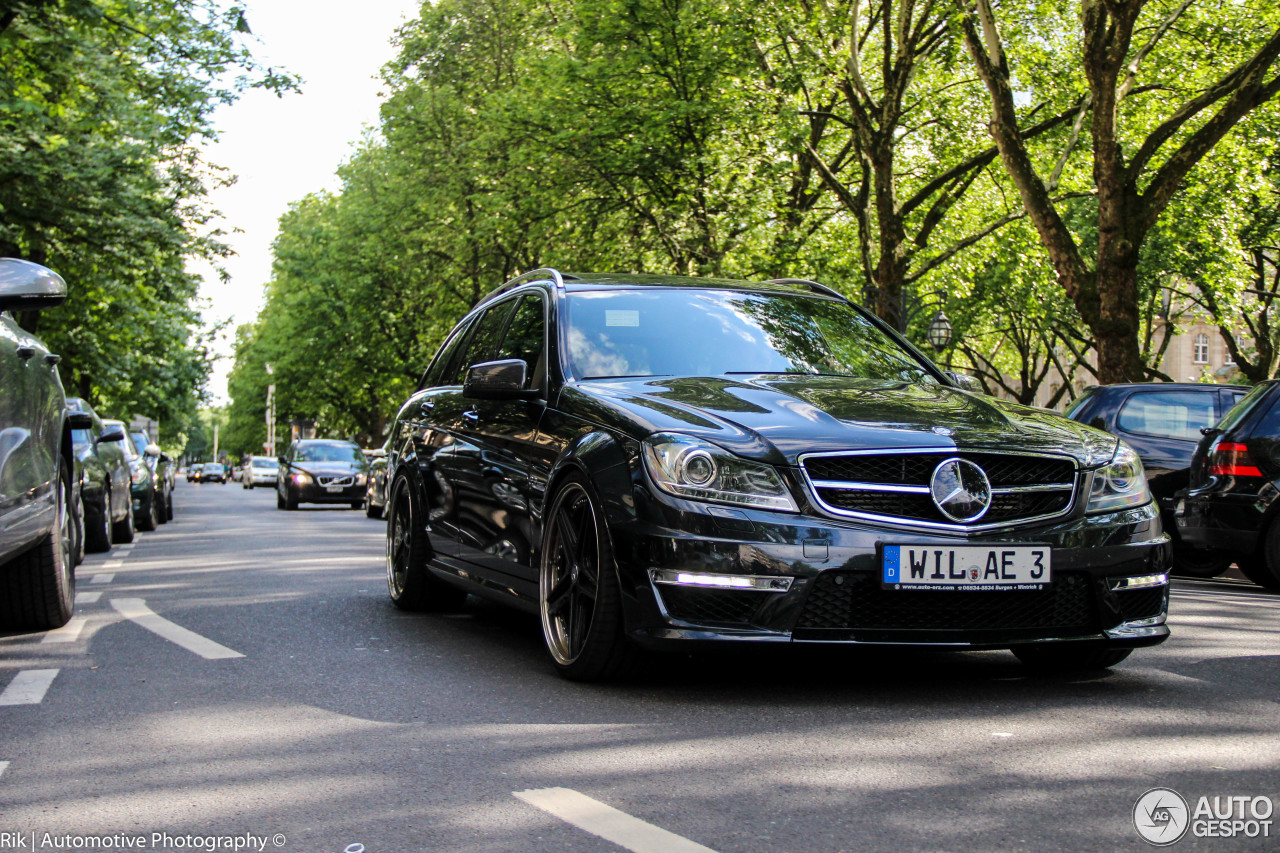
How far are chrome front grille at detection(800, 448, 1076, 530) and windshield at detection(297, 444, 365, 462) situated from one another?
86.4ft

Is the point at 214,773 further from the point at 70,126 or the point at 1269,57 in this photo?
the point at 70,126

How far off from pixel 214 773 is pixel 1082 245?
33.7m

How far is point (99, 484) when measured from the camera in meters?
14.4

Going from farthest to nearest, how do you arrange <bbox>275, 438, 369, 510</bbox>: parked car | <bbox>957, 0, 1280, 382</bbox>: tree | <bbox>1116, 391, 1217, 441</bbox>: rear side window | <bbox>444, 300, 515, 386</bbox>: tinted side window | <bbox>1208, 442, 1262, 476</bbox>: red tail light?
<bbox>275, 438, 369, 510</bbox>: parked car
<bbox>957, 0, 1280, 382</bbox>: tree
<bbox>1116, 391, 1217, 441</bbox>: rear side window
<bbox>1208, 442, 1262, 476</bbox>: red tail light
<bbox>444, 300, 515, 386</bbox>: tinted side window

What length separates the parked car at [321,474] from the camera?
29562mm

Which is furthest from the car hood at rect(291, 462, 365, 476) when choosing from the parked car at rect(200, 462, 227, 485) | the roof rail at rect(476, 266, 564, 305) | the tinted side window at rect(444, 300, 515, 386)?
the parked car at rect(200, 462, 227, 485)

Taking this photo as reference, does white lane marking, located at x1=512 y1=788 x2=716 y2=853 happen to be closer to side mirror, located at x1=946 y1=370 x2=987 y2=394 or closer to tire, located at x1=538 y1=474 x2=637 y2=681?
tire, located at x1=538 y1=474 x2=637 y2=681

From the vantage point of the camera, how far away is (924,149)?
106ft

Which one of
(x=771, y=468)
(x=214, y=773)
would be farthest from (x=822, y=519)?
(x=214, y=773)

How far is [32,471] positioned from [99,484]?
331 inches

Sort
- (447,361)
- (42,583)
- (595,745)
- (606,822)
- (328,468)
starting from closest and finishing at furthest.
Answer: (606,822) → (595,745) → (42,583) → (447,361) → (328,468)

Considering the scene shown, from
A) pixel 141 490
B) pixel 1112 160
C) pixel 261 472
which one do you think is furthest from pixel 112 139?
pixel 261 472

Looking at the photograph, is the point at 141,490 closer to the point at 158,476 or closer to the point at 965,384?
the point at 158,476

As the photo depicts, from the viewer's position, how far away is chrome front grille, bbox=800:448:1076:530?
496cm
